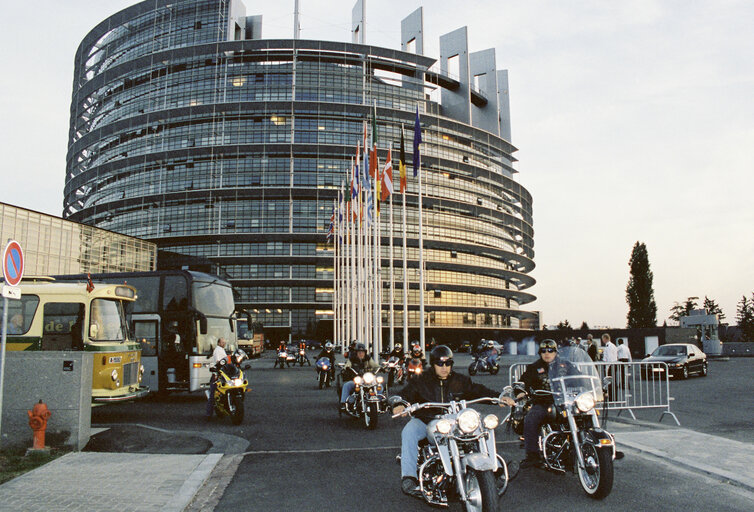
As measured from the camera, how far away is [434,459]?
5.08 meters

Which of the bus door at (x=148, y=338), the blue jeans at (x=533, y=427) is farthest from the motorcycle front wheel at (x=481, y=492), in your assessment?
the bus door at (x=148, y=338)

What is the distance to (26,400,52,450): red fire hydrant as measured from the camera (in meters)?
7.80

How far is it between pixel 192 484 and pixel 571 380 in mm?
4385

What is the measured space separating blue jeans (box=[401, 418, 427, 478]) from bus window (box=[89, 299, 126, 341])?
349 inches

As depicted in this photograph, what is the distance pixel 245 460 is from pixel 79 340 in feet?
19.0

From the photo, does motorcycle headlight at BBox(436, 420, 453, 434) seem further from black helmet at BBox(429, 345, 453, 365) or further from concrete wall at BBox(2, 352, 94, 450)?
concrete wall at BBox(2, 352, 94, 450)

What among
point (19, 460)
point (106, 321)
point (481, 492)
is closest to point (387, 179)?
point (106, 321)

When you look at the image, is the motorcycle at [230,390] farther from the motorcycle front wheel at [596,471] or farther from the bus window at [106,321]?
the motorcycle front wheel at [596,471]

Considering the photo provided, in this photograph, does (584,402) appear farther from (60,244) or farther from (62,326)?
(60,244)

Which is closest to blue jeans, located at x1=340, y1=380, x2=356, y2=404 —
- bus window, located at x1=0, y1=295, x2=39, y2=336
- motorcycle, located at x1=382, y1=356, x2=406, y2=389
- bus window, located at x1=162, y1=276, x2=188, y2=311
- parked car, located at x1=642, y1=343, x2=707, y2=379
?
bus window, located at x1=0, y1=295, x2=39, y2=336

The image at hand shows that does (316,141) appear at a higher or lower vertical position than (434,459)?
higher

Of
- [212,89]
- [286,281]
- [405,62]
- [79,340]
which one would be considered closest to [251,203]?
[286,281]

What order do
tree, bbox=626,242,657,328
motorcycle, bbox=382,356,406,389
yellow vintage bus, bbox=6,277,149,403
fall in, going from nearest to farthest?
yellow vintage bus, bbox=6,277,149,403
motorcycle, bbox=382,356,406,389
tree, bbox=626,242,657,328

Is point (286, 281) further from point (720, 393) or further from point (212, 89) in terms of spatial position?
point (720, 393)
